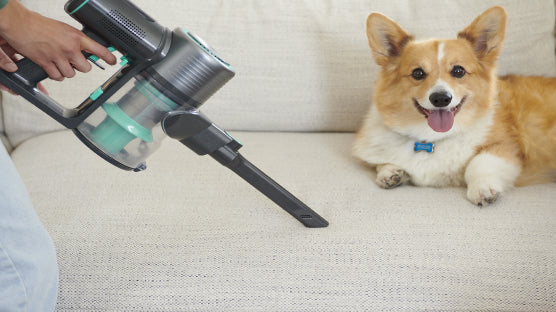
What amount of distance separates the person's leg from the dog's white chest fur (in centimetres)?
102

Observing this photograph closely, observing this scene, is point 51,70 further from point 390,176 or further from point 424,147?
A: point 424,147

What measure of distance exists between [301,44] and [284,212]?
794 millimetres

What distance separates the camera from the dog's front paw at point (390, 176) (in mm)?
1327

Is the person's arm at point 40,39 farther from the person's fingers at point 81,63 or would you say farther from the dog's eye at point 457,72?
the dog's eye at point 457,72

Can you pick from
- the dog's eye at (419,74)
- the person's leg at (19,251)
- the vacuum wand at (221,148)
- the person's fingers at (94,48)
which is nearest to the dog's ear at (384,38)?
the dog's eye at (419,74)

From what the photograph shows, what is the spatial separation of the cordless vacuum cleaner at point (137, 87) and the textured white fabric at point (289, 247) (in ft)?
0.80

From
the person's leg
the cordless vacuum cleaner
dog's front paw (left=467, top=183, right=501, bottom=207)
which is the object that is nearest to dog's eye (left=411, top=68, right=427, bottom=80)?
dog's front paw (left=467, top=183, right=501, bottom=207)

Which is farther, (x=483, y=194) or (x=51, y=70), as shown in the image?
(x=483, y=194)

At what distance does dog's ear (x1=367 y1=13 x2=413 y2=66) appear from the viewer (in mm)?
1455

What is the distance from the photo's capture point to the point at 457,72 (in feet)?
4.63

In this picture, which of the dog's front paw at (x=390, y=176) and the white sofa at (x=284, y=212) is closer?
the white sofa at (x=284, y=212)

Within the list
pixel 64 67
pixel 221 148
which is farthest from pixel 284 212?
pixel 64 67

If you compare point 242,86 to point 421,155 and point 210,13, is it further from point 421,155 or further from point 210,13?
point 421,155

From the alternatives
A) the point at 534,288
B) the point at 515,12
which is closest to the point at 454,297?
the point at 534,288
